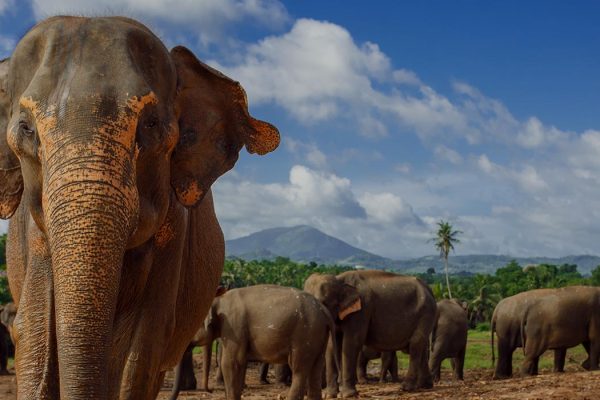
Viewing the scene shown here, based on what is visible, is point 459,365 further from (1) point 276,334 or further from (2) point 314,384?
(1) point 276,334

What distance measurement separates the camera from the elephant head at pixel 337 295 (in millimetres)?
17156

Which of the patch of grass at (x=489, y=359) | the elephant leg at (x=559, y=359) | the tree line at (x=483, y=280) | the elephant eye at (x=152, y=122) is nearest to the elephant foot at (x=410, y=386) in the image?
the elephant leg at (x=559, y=359)

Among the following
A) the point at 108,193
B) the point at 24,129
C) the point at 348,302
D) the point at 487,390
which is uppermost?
the point at 24,129

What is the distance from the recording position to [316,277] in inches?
696

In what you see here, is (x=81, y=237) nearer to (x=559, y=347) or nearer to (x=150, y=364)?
(x=150, y=364)

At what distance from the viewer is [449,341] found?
72.6 ft

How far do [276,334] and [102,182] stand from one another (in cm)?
1061

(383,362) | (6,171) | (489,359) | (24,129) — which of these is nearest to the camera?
(24,129)

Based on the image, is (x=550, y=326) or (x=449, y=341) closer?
(x=550, y=326)

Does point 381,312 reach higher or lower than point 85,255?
lower

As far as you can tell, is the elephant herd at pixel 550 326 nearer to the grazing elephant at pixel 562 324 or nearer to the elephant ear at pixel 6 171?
the grazing elephant at pixel 562 324

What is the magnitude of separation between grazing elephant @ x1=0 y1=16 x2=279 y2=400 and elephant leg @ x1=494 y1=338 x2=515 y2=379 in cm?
1751

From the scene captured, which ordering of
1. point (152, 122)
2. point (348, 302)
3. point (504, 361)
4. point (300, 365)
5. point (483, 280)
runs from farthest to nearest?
point (483, 280) → point (504, 361) → point (348, 302) → point (300, 365) → point (152, 122)

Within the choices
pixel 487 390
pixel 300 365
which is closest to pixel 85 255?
pixel 300 365
